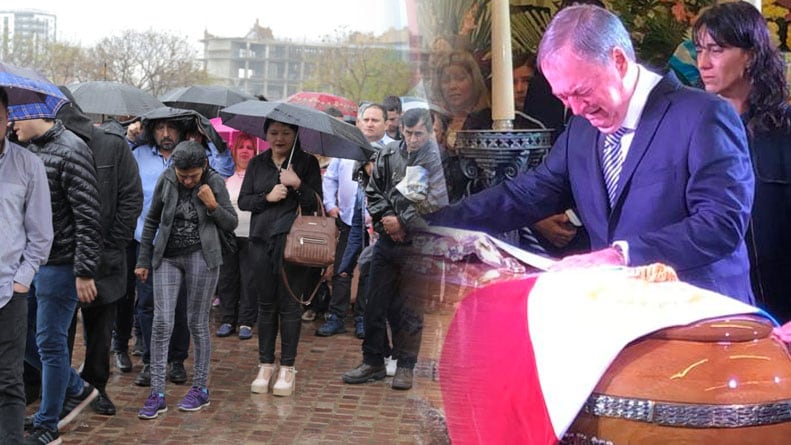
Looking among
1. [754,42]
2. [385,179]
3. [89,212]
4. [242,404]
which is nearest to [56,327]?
[89,212]

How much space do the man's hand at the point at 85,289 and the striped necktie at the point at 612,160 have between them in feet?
10.2

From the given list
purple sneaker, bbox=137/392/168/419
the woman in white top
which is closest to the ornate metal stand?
purple sneaker, bbox=137/392/168/419

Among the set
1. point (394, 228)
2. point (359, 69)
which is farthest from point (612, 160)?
point (359, 69)

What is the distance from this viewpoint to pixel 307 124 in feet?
14.3

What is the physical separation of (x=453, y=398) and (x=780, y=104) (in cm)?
81

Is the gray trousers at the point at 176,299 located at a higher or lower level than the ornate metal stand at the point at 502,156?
lower

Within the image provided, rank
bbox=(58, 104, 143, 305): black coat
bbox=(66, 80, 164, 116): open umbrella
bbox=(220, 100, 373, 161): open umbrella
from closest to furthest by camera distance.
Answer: bbox=(220, 100, 373, 161): open umbrella, bbox=(58, 104, 143, 305): black coat, bbox=(66, 80, 164, 116): open umbrella

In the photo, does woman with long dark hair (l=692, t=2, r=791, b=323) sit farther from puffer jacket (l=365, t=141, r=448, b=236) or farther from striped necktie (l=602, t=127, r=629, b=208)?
puffer jacket (l=365, t=141, r=448, b=236)

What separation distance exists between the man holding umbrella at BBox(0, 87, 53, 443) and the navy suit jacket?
2.62m

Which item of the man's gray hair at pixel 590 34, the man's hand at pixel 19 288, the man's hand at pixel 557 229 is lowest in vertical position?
the man's hand at pixel 19 288

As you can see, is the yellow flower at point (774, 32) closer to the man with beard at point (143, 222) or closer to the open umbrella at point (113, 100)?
the man with beard at point (143, 222)

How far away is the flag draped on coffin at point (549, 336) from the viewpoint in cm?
174

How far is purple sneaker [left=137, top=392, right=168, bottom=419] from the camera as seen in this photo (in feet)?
16.8

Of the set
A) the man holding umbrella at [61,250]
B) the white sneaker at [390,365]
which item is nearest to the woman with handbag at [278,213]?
the man holding umbrella at [61,250]
